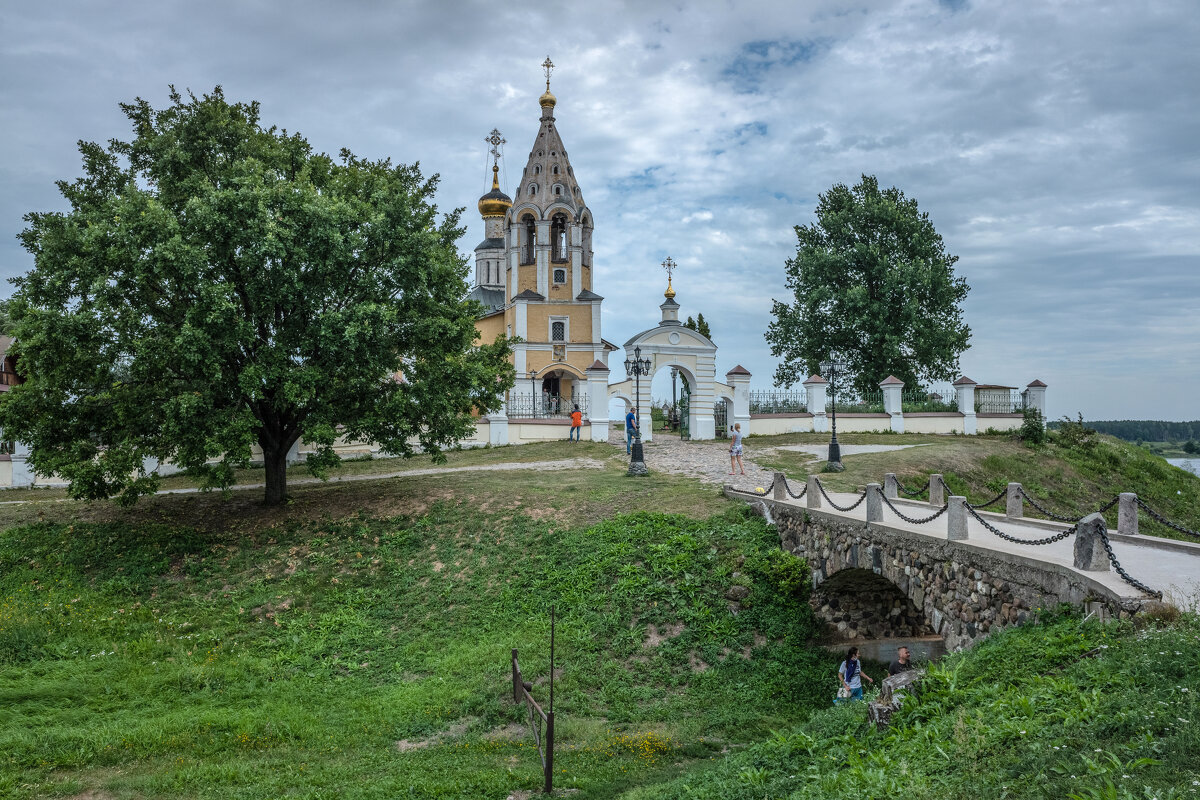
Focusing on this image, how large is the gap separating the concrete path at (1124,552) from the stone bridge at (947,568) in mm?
12

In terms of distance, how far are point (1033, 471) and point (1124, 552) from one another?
631 inches

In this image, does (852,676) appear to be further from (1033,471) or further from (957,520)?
(1033,471)

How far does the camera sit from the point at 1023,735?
5641 millimetres

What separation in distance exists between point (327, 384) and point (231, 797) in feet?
31.5

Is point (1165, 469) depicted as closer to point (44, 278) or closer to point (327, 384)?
point (327, 384)

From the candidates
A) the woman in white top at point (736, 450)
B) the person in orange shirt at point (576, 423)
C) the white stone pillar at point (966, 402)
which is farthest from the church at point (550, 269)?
the woman in white top at point (736, 450)

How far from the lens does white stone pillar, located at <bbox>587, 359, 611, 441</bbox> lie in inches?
1081

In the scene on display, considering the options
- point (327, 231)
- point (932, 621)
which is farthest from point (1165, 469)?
point (327, 231)

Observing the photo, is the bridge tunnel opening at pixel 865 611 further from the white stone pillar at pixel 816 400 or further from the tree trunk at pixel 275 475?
the white stone pillar at pixel 816 400

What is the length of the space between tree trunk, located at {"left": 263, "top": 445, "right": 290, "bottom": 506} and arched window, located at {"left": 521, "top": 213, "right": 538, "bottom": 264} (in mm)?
24445

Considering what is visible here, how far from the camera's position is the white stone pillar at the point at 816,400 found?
30.0 m

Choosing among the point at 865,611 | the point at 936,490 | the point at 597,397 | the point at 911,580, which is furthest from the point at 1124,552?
the point at 597,397

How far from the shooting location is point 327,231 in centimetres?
1591

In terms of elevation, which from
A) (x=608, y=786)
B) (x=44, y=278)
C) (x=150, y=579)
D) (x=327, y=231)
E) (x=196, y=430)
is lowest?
(x=608, y=786)
